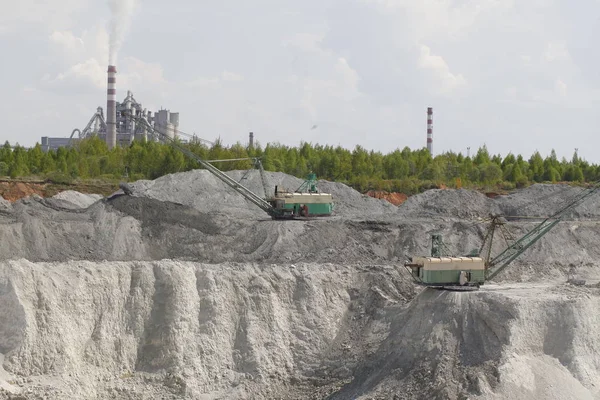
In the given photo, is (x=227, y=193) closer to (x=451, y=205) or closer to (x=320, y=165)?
(x=451, y=205)

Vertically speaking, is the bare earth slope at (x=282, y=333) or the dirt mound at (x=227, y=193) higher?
the dirt mound at (x=227, y=193)

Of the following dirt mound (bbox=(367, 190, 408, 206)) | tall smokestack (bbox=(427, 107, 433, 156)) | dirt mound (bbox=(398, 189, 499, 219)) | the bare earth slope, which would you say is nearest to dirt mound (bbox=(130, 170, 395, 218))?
dirt mound (bbox=(398, 189, 499, 219))

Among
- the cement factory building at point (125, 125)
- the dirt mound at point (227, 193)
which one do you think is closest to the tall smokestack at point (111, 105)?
the cement factory building at point (125, 125)

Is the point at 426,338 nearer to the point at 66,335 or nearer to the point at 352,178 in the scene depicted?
the point at 66,335

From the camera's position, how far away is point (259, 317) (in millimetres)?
33219

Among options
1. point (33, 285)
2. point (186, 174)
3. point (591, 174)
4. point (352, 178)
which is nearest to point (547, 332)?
point (33, 285)

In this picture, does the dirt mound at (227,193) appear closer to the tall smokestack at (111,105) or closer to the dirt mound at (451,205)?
the dirt mound at (451,205)

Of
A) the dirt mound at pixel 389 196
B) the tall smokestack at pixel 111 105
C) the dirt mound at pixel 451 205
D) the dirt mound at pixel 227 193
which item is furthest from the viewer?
the tall smokestack at pixel 111 105

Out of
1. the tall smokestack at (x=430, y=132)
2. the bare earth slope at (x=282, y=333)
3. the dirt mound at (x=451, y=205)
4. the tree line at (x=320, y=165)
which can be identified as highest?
the tall smokestack at (x=430, y=132)

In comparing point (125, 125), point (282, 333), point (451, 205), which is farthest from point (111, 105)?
point (282, 333)

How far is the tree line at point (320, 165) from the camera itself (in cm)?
7750

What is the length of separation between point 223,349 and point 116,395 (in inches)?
162

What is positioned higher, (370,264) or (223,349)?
(370,264)

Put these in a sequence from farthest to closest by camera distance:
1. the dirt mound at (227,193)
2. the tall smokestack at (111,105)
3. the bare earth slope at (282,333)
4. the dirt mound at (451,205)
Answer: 1. the tall smokestack at (111,105)
2. the dirt mound at (227,193)
3. the dirt mound at (451,205)
4. the bare earth slope at (282,333)
